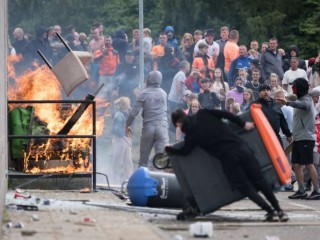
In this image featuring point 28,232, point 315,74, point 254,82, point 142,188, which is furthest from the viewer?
point 254,82

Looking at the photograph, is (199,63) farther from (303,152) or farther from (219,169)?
(219,169)

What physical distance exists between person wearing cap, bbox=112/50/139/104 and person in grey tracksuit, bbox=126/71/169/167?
17.5 feet

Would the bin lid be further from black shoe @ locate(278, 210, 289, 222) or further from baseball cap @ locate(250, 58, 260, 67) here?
baseball cap @ locate(250, 58, 260, 67)

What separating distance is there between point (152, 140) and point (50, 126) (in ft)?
7.30

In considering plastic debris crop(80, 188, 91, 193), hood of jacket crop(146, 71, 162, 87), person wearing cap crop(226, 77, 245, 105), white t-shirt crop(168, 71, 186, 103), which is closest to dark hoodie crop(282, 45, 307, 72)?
person wearing cap crop(226, 77, 245, 105)

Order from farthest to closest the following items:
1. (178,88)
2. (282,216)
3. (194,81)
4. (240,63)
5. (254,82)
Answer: (240,63), (178,88), (194,81), (254,82), (282,216)

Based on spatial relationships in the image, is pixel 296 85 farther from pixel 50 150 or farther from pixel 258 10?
pixel 258 10

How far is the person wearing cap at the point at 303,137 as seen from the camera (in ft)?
70.1

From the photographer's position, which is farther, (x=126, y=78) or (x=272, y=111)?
(x=126, y=78)

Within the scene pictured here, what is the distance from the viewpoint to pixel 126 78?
28.8 metres

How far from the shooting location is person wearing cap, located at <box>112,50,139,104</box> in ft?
94.0

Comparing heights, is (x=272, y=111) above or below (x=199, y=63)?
below

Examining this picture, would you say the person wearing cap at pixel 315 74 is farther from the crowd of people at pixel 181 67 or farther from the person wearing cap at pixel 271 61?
the person wearing cap at pixel 271 61

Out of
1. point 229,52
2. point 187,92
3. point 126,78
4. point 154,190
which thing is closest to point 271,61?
point 229,52
